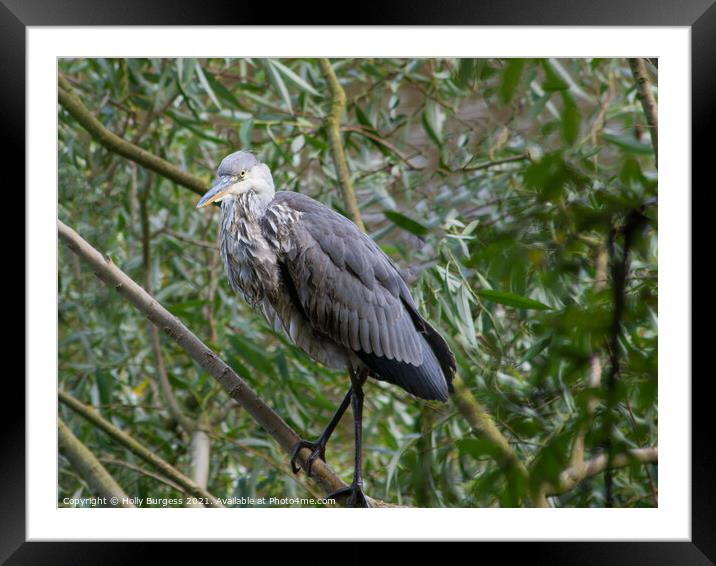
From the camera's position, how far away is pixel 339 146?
1992 millimetres

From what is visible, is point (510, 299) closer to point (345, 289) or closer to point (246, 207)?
point (345, 289)

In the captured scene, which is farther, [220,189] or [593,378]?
[220,189]

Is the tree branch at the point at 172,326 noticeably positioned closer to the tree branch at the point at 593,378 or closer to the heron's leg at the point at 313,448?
the heron's leg at the point at 313,448

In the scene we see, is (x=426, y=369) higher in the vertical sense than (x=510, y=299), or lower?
lower

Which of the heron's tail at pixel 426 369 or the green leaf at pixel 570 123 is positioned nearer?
the green leaf at pixel 570 123

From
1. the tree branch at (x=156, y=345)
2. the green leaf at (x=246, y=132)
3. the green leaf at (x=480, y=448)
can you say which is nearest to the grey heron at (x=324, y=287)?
the green leaf at (x=246, y=132)

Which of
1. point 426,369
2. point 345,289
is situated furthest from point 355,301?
point 426,369

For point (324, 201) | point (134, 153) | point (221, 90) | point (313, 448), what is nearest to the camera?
point (313, 448)

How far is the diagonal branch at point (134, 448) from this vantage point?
1633 mm

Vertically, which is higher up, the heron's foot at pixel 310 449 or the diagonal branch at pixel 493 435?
the diagonal branch at pixel 493 435

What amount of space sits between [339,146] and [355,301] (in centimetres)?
53

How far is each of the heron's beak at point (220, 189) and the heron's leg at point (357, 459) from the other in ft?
1.55
